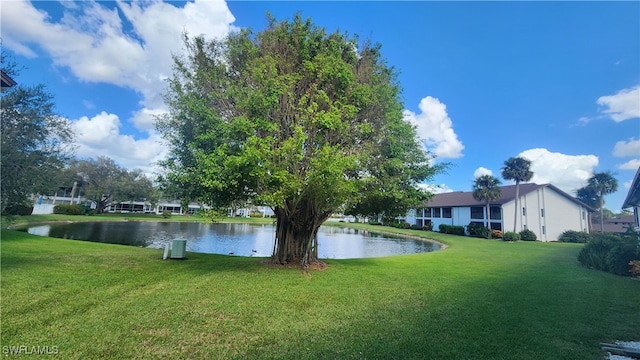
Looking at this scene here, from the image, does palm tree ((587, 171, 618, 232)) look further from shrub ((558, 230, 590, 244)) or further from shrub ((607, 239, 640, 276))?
shrub ((607, 239, 640, 276))

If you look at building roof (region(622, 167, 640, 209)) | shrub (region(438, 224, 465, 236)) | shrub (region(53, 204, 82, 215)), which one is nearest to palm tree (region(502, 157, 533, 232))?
shrub (region(438, 224, 465, 236))

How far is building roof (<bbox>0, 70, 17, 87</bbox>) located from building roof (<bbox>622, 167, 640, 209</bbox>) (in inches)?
910

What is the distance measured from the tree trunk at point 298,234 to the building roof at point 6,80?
345 inches

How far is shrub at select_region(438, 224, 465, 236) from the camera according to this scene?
1636 inches

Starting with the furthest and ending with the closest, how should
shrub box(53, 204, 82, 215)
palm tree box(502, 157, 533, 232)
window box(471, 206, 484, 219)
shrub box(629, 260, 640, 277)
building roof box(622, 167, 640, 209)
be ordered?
shrub box(53, 204, 82, 215)
window box(471, 206, 484, 219)
palm tree box(502, 157, 533, 232)
building roof box(622, 167, 640, 209)
shrub box(629, 260, 640, 277)

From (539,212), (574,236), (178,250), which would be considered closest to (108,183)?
(178,250)

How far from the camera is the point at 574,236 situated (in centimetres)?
3625

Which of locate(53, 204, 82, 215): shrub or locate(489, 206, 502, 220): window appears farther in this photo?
locate(53, 204, 82, 215): shrub

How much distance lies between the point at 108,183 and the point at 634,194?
69416 mm

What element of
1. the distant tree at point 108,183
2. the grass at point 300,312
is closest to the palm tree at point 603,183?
the grass at point 300,312

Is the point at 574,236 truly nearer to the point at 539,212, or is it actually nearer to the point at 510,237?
the point at 539,212

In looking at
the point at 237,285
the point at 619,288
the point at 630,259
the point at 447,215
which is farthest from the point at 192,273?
the point at 447,215

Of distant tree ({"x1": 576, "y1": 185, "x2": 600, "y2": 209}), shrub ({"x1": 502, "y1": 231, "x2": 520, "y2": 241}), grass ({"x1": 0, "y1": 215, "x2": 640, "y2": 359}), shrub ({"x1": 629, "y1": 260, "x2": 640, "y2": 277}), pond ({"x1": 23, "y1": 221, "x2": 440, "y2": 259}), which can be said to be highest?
distant tree ({"x1": 576, "y1": 185, "x2": 600, "y2": 209})

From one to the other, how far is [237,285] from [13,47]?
32.0 ft
